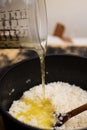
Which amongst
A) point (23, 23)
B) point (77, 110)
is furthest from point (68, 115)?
point (23, 23)

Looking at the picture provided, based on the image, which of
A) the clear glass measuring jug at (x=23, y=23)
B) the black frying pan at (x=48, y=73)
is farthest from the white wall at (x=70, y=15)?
the clear glass measuring jug at (x=23, y=23)

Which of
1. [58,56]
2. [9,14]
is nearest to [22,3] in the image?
[9,14]

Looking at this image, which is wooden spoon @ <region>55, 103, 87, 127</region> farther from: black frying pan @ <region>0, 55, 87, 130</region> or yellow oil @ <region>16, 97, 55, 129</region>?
black frying pan @ <region>0, 55, 87, 130</region>

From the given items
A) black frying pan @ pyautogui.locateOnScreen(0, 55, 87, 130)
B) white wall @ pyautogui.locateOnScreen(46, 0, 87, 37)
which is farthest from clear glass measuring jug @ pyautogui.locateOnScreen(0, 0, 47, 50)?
white wall @ pyautogui.locateOnScreen(46, 0, 87, 37)

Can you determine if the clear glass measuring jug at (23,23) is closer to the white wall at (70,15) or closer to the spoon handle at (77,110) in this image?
the spoon handle at (77,110)

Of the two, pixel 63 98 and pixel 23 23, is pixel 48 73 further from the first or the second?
pixel 23 23

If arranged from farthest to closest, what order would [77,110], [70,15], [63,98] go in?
[70,15], [63,98], [77,110]

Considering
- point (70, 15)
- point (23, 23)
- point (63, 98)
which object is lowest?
point (70, 15)
